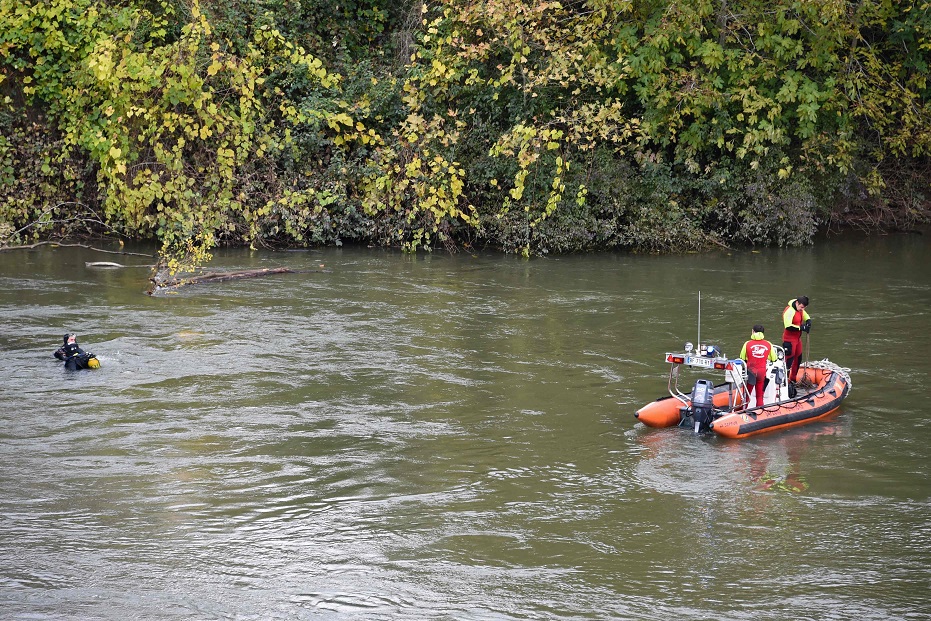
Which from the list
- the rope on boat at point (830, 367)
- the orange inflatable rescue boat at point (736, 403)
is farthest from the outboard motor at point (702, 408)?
the rope on boat at point (830, 367)

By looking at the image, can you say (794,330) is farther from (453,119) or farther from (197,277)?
(453,119)

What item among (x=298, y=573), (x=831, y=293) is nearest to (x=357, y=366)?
(x=298, y=573)

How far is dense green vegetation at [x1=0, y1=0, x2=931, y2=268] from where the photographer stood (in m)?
24.9

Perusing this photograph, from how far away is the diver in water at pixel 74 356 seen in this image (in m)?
15.2

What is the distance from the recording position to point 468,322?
754 inches

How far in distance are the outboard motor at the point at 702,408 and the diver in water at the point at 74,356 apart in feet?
24.5

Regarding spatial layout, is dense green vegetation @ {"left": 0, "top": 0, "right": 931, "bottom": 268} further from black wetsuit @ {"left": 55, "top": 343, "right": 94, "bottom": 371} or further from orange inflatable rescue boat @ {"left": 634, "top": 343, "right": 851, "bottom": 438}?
orange inflatable rescue boat @ {"left": 634, "top": 343, "right": 851, "bottom": 438}

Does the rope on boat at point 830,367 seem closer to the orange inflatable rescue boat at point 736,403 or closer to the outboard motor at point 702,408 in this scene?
the orange inflatable rescue boat at point 736,403

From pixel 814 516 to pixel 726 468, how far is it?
1.48 meters

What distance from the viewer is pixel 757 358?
545 inches

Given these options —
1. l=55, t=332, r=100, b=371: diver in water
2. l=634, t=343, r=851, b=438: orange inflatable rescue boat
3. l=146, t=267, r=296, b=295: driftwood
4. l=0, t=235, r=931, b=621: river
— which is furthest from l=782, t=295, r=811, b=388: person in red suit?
l=146, t=267, r=296, b=295: driftwood

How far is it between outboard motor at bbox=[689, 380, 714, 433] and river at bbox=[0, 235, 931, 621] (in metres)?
0.23

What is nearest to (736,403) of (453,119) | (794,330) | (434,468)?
(794,330)

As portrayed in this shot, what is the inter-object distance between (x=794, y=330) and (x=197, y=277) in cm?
1136
